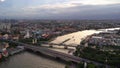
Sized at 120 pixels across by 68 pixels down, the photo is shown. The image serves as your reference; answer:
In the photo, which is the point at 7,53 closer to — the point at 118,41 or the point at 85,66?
the point at 85,66

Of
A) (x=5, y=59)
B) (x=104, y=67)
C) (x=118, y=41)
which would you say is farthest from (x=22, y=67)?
(x=118, y=41)

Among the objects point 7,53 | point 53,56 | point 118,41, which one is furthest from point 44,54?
point 118,41

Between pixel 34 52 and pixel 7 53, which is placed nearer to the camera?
pixel 7 53

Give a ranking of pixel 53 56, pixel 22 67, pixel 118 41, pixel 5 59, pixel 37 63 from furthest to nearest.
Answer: pixel 118 41 < pixel 53 56 < pixel 5 59 < pixel 37 63 < pixel 22 67

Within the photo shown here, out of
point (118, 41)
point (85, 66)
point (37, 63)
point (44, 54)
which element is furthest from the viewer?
point (118, 41)

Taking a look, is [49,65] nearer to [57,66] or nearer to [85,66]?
[57,66]

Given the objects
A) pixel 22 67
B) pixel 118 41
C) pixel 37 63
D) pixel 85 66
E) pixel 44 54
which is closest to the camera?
pixel 85 66

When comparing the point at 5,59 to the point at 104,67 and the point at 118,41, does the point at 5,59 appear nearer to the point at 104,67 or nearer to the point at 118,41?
the point at 104,67

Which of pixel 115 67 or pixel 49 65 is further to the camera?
pixel 49 65

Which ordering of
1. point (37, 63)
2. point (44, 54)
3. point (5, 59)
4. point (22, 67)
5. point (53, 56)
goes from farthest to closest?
point (44, 54), point (53, 56), point (5, 59), point (37, 63), point (22, 67)
